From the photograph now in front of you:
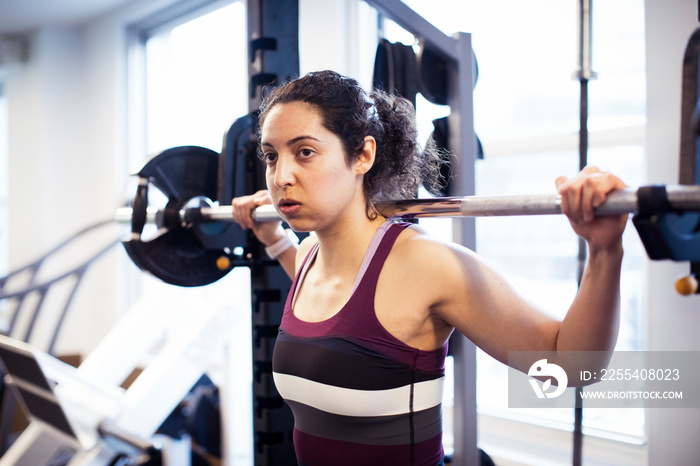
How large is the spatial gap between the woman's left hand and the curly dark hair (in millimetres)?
415

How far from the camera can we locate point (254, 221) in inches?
56.0

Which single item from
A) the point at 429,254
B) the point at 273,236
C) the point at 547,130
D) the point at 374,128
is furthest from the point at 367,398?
the point at 547,130

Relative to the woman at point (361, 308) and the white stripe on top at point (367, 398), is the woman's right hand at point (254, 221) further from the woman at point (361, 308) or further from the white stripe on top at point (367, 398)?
the white stripe on top at point (367, 398)

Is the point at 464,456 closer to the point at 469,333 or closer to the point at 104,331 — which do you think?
the point at 469,333

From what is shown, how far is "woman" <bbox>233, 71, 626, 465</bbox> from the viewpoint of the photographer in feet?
3.25

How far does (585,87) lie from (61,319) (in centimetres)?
274

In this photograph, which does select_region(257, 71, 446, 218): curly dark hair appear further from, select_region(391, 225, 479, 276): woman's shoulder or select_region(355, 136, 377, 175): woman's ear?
select_region(391, 225, 479, 276): woman's shoulder

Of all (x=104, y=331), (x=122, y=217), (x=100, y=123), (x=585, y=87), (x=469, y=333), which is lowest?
(x=104, y=331)

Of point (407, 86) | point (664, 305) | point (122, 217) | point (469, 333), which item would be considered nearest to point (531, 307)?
point (469, 333)

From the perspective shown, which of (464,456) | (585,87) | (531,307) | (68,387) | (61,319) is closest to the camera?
(531,307)

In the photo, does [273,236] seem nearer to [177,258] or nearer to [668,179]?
[177,258]

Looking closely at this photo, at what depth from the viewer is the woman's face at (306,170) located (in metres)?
1.04

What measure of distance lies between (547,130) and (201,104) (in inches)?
85.4

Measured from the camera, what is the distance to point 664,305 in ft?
5.04
